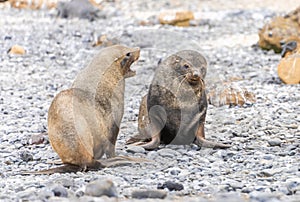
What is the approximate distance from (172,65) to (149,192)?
6.24ft

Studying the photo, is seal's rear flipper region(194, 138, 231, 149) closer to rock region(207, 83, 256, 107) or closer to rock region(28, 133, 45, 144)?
rock region(28, 133, 45, 144)

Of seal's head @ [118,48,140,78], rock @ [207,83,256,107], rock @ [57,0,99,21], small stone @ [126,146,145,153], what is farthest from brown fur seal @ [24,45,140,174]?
rock @ [57,0,99,21]

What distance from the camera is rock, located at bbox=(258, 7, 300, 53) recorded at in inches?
449

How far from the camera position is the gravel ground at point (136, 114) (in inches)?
183

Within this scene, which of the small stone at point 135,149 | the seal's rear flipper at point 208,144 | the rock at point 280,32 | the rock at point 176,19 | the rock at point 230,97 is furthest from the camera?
the rock at point 176,19

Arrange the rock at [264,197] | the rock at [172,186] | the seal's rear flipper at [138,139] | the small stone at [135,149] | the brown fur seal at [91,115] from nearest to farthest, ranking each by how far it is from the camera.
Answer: the rock at [264,197], the rock at [172,186], the brown fur seal at [91,115], the small stone at [135,149], the seal's rear flipper at [138,139]

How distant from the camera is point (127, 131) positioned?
677 cm

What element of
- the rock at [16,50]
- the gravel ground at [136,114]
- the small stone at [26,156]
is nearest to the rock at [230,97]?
the gravel ground at [136,114]

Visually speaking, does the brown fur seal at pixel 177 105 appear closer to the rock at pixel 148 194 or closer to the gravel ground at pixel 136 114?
the gravel ground at pixel 136 114

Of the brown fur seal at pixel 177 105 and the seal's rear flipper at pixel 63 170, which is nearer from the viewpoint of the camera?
the seal's rear flipper at pixel 63 170

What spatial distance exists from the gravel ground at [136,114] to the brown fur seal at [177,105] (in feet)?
0.41

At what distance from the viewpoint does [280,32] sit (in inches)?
456

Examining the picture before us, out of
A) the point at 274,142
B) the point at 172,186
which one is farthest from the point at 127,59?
the point at 274,142

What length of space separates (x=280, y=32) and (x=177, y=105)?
5.95 meters
